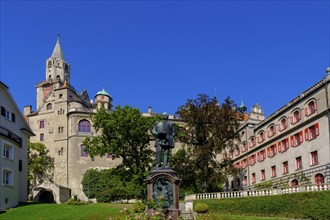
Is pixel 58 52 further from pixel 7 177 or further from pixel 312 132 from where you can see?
pixel 312 132

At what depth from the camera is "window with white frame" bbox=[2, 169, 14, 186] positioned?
38406 millimetres

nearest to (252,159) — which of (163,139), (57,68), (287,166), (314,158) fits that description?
(287,166)

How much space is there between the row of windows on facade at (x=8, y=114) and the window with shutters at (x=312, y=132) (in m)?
30.1

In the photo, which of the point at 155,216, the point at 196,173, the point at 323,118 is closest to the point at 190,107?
the point at 196,173

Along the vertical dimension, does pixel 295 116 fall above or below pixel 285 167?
above

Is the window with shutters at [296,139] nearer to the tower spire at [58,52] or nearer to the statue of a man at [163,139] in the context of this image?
the statue of a man at [163,139]

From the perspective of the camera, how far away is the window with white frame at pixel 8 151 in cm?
3899

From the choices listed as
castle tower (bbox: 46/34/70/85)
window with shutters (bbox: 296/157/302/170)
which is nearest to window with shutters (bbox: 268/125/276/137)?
window with shutters (bbox: 296/157/302/170)

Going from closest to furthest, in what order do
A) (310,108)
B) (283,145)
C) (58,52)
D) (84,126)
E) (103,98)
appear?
(310,108), (283,145), (84,126), (103,98), (58,52)

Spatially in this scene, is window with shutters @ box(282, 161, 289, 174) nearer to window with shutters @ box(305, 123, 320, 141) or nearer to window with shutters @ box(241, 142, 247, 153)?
window with shutters @ box(305, 123, 320, 141)

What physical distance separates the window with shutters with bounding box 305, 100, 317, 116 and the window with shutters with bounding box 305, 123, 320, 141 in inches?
59.5

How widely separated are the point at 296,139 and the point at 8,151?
3002 centimetres

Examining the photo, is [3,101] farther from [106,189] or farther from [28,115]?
[28,115]

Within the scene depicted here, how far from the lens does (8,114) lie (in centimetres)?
4159
